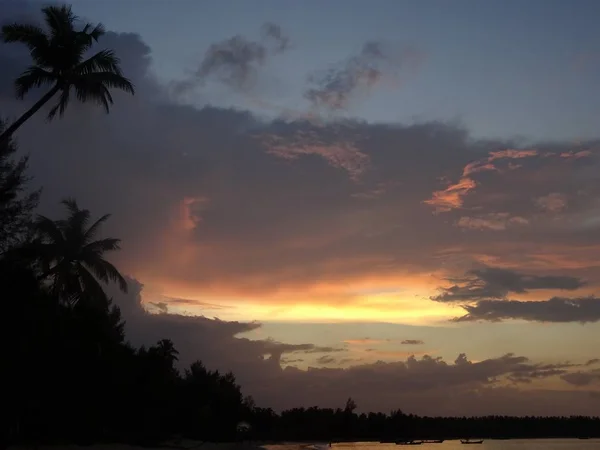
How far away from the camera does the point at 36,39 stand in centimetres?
2270

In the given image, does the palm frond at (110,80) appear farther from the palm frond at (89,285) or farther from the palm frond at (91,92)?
the palm frond at (89,285)

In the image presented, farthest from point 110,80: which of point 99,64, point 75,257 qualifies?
point 75,257

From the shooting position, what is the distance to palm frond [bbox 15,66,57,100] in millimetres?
22828

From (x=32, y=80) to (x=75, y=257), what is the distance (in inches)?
571

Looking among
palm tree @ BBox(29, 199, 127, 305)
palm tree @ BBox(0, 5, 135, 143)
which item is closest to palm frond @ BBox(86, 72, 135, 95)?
palm tree @ BBox(0, 5, 135, 143)

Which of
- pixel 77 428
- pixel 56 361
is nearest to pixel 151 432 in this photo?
pixel 77 428

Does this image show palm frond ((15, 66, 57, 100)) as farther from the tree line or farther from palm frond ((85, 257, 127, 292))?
palm frond ((85, 257, 127, 292))

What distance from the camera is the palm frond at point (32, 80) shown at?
74.9ft

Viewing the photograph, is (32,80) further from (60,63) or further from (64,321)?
(64,321)

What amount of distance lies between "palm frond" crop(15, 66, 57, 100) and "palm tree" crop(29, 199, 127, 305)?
10919 mm

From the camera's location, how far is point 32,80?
22.9 metres

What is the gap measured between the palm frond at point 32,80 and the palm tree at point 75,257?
1092 centimetres

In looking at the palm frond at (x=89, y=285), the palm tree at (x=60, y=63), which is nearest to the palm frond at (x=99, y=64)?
the palm tree at (x=60, y=63)

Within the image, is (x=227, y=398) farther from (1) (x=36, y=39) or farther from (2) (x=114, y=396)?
(1) (x=36, y=39)
